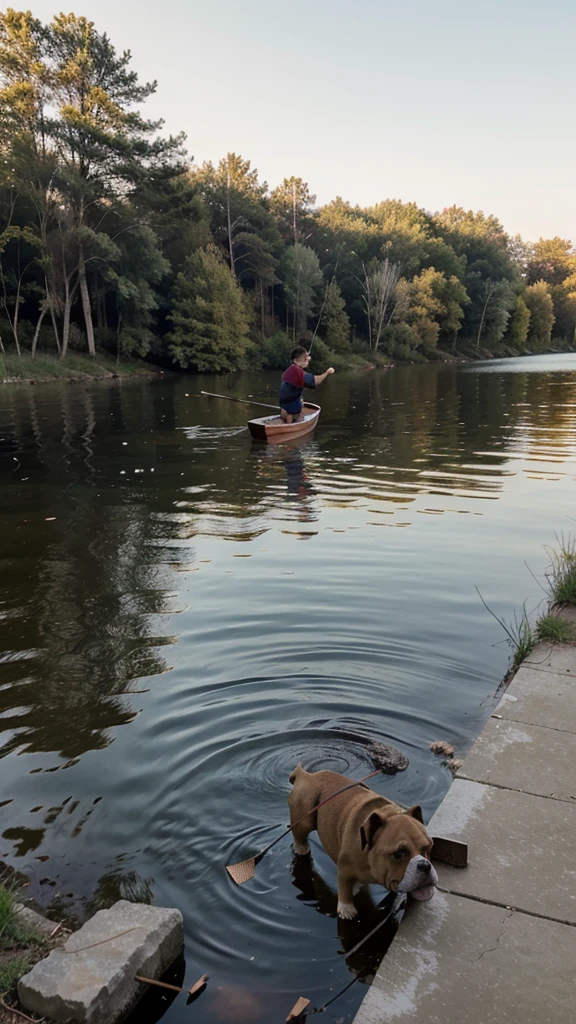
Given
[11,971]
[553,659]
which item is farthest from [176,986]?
[553,659]

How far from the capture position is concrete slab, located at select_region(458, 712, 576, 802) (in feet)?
12.0

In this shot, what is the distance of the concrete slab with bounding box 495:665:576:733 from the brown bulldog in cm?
150

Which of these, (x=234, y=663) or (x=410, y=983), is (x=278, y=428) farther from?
(x=410, y=983)

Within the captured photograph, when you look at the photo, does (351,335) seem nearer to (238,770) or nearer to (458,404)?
(458,404)

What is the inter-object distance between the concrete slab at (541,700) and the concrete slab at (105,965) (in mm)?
2475

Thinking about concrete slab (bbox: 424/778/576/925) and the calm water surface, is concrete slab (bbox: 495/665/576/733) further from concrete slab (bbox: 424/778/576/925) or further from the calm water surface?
concrete slab (bbox: 424/778/576/925)

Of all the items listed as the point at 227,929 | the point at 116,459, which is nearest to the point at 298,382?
the point at 116,459

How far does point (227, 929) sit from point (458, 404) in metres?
28.6

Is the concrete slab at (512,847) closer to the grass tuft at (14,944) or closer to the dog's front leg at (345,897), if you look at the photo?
the dog's front leg at (345,897)

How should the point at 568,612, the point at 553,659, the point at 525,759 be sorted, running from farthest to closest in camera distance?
1. the point at 568,612
2. the point at 553,659
3. the point at 525,759

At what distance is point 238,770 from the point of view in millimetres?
4457

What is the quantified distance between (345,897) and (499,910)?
28.2 inches

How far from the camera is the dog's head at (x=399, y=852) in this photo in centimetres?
280

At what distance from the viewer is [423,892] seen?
9.39 ft
